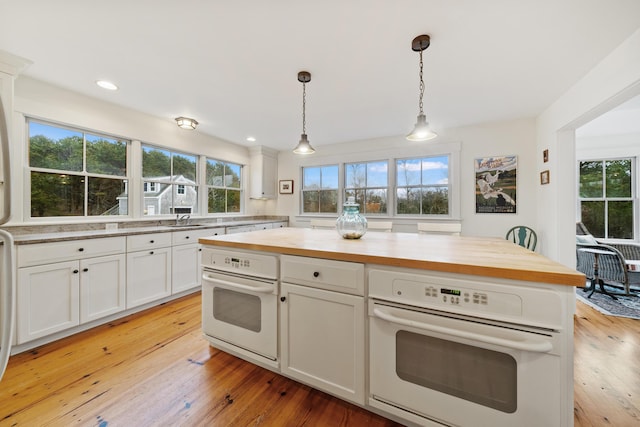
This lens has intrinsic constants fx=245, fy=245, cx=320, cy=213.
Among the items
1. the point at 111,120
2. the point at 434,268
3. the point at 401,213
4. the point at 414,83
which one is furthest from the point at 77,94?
the point at 401,213

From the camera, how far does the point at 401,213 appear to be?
429cm

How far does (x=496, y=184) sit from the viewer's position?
352cm

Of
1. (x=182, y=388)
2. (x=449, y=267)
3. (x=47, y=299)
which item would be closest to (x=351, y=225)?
(x=449, y=267)

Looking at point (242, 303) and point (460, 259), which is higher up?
point (460, 259)

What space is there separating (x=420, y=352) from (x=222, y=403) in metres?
1.16

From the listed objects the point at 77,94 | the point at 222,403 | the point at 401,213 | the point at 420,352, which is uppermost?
the point at 77,94

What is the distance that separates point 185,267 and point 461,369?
3074 mm

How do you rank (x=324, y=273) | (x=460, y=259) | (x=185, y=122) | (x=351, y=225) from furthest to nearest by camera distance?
(x=185, y=122) < (x=351, y=225) < (x=324, y=273) < (x=460, y=259)

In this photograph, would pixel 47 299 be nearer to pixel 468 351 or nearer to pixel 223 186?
pixel 223 186

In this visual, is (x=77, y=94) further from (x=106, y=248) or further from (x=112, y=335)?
(x=112, y=335)

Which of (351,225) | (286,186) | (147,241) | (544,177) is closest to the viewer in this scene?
(351,225)

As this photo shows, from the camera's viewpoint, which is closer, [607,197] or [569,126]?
[569,126]

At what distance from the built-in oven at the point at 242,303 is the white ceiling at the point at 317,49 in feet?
5.11

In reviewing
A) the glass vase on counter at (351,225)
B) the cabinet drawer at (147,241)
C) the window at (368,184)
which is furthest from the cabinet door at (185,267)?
the window at (368,184)
